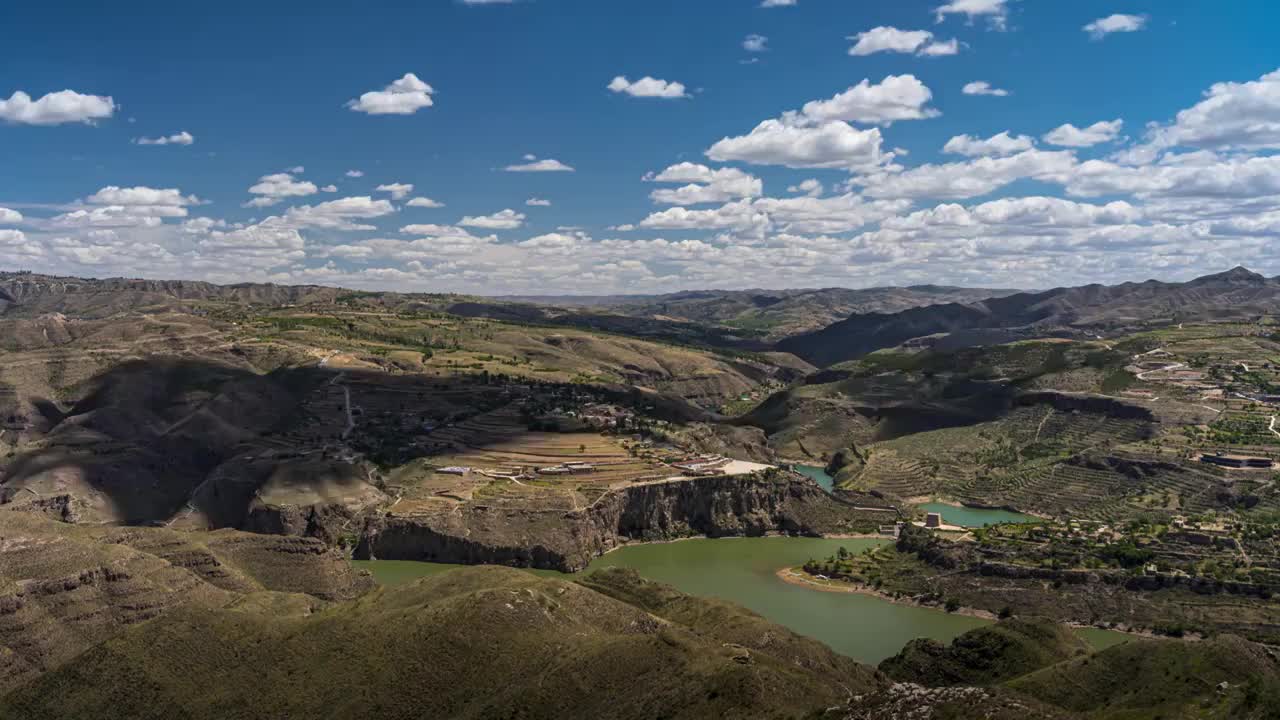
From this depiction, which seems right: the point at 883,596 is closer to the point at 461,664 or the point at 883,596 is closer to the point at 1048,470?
the point at 461,664

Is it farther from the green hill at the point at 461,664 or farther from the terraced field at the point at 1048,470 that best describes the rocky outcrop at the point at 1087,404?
the green hill at the point at 461,664

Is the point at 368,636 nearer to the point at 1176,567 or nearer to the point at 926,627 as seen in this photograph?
the point at 926,627

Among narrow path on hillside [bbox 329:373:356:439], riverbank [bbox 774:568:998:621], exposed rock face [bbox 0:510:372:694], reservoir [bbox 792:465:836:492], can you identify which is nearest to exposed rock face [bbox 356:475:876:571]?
exposed rock face [bbox 0:510:372:694]

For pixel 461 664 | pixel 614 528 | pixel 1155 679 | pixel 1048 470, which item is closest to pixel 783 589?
pixel 614 528

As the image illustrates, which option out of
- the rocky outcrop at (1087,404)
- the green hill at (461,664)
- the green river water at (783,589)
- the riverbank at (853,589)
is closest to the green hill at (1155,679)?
the green hill at (461,664)

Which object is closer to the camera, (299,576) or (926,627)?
(926,627)

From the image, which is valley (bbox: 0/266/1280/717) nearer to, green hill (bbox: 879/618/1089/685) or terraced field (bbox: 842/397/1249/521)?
terraced field (bbox: 842/397/1249/521)

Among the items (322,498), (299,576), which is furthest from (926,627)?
(322,498)
